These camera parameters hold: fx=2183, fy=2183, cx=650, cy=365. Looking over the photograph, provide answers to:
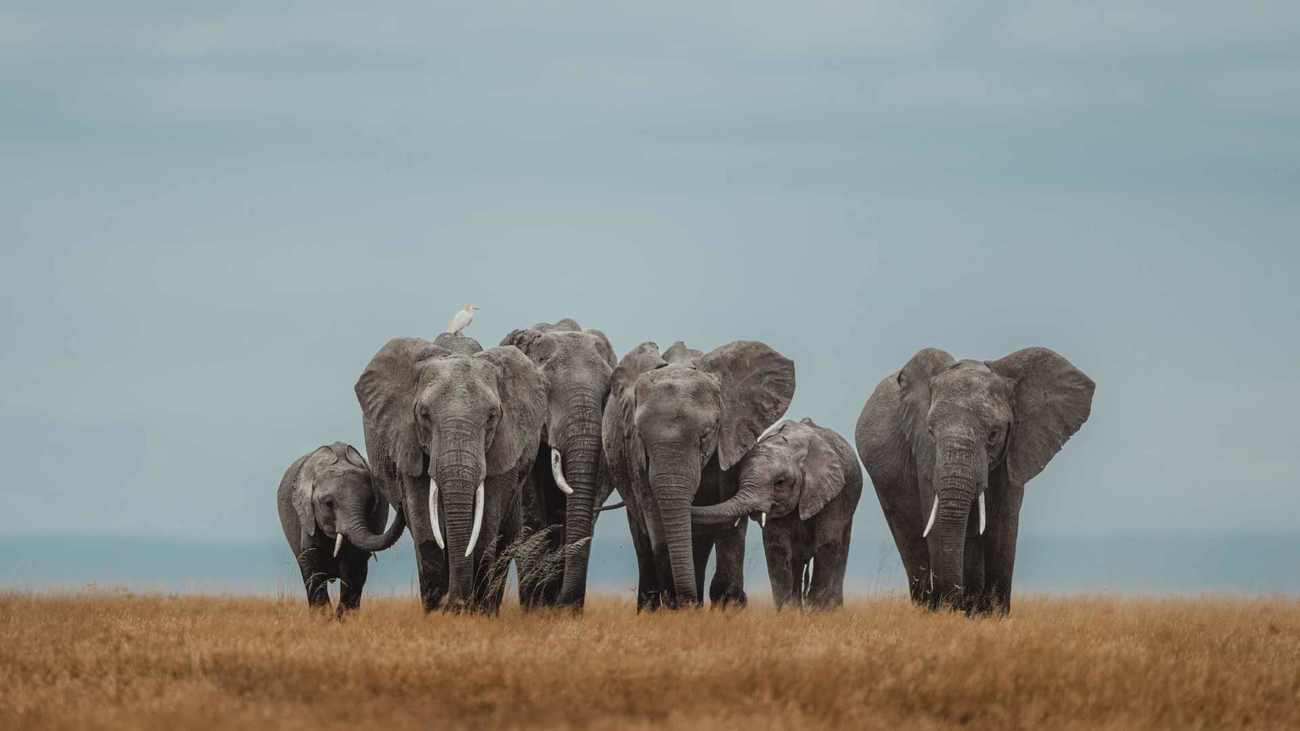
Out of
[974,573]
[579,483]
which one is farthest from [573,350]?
[974,573]

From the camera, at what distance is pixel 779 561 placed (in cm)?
2606

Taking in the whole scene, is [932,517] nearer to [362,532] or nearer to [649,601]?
[649,601]

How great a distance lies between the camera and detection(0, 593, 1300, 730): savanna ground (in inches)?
614

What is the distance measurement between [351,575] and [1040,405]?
8.24 m

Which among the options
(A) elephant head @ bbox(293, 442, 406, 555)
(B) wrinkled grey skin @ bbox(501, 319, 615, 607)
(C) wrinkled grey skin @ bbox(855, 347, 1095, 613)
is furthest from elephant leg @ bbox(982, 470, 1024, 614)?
(A) elephant head @ bbox(293, 442, 406, 555)

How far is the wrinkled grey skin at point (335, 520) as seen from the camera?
24.9 metres

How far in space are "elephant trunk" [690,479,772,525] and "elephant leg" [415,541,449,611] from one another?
2.68m

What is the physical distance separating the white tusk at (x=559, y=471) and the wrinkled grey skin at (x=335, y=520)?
1.81 m

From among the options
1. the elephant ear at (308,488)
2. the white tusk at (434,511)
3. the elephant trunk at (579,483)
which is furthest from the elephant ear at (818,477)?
the elephant ear at (308,488)

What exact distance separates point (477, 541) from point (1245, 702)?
8.25 meters

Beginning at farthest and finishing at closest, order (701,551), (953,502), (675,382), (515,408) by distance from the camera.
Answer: (701,551) → (953,502) → (515,408) → (675,382)

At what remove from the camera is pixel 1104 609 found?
95.1 feet

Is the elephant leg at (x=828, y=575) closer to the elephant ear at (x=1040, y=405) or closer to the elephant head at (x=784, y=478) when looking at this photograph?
the elephant head at (x=784, y=478)

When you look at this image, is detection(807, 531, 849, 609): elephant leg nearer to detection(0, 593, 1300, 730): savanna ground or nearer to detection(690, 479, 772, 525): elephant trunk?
detection(690, 479, 772, 525): elephant trunk
